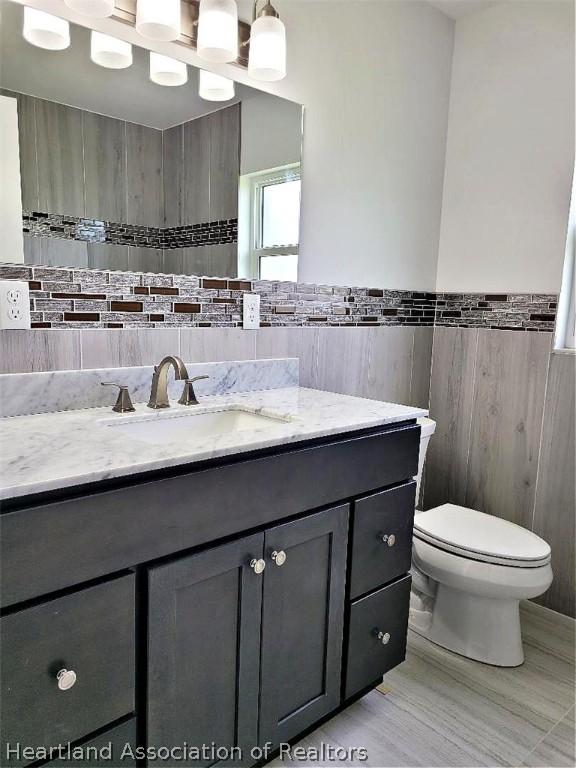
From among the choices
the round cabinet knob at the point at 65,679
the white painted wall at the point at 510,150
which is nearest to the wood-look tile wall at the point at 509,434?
the white painted wall at the point at 510,150

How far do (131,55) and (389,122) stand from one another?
110 cm

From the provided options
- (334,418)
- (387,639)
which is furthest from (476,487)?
(334,418)

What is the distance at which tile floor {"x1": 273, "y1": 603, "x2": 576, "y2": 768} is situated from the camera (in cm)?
146

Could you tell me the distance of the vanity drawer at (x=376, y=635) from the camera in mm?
1443

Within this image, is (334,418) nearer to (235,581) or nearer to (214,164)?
(235,581)

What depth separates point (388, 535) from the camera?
149 cm

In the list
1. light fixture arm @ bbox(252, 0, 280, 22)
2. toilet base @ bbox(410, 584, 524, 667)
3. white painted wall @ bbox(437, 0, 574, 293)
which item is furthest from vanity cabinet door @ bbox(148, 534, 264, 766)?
white painted wall @ bbox(437, 0, 574, 293)

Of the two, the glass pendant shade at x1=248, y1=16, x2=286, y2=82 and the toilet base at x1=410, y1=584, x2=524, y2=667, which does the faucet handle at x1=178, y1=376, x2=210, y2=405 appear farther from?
the toilet base at x1=410, y1=584, x2=524, y2=667

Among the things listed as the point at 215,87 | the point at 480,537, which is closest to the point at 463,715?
the point at 480,537

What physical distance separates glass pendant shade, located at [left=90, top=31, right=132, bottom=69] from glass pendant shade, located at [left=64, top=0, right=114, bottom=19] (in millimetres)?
74

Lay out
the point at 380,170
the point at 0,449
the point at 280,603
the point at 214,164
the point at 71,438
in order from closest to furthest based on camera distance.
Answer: the point at 0,449, the point at 71,438, the point at 280,603, the point at 214,164, the point at 380,170

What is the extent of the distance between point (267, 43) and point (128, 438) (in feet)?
4.02

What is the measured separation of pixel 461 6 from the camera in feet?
7.30

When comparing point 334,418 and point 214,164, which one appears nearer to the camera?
point 334,418
